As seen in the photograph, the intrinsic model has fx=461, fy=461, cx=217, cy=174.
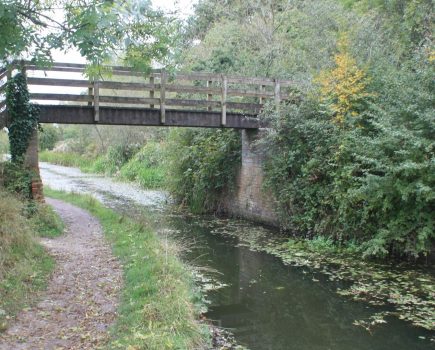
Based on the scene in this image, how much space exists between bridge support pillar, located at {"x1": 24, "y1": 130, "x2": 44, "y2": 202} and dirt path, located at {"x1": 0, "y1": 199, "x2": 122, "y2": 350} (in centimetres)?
225

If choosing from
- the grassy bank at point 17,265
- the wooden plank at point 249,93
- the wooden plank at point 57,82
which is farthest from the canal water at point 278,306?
the wooden plank at point 249,93

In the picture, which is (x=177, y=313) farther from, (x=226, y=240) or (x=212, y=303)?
(x=226, y=240)

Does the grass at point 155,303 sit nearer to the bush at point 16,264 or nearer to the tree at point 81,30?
the bush at point 16,264

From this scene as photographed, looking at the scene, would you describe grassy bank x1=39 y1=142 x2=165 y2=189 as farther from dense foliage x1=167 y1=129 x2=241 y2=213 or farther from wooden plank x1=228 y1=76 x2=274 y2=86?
wooden plank x1=228 y1=76 x2=274 y2=86

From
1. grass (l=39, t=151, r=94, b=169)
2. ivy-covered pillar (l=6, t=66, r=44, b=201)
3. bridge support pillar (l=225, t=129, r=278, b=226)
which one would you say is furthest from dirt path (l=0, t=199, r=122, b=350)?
grass (l=39, t=151, r=94, b=169)

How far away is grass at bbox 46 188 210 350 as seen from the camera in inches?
229

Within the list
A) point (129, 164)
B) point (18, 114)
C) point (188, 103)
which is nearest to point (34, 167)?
point (18, 114)

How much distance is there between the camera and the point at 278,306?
28.0 feet

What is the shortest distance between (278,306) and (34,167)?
8419 mm

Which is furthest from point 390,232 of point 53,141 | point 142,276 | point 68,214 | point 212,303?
point 53,141

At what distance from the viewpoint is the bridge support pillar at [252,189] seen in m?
16.4

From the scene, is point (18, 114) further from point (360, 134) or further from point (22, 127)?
point (360, 134)

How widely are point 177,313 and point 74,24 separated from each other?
4.02 m

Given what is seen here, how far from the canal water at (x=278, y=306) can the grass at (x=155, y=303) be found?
0.91 m
